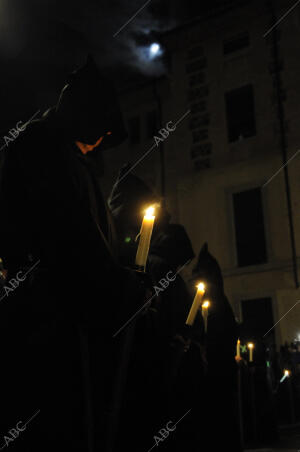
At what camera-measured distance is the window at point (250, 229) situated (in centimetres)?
1719

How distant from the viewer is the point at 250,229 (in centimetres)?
1741

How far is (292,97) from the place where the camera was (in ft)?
56.2

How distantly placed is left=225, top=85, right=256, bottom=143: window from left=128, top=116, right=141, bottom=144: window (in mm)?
4306

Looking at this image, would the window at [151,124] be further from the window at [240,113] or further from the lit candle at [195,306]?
the lit candle at [195,306]

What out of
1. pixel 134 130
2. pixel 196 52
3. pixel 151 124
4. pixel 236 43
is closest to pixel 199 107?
pixel 196 52

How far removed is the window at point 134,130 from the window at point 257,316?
8456 mm

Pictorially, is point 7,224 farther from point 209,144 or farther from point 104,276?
point 209,144

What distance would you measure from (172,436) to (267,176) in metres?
15.5

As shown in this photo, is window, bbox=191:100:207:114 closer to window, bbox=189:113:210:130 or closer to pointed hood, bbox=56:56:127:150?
window, bbox=189:113:210:130

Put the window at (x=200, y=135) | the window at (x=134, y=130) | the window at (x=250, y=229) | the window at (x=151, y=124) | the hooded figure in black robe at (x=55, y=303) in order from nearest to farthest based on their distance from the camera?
the hooded figure in black robe at (x=55, y=303) → the window at (x=250, y=229) → the window at (x=200, y=135) → the window at (x=151, y=124) → the window at (x=134, y=130)

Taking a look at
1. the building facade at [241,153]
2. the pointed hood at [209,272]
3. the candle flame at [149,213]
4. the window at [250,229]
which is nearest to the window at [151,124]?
the building facade at [241,153]

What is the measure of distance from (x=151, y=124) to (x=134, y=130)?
2.76ft

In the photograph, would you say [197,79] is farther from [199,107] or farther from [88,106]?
[88,106]

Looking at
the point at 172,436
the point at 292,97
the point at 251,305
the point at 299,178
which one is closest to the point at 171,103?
the point at 292,97
